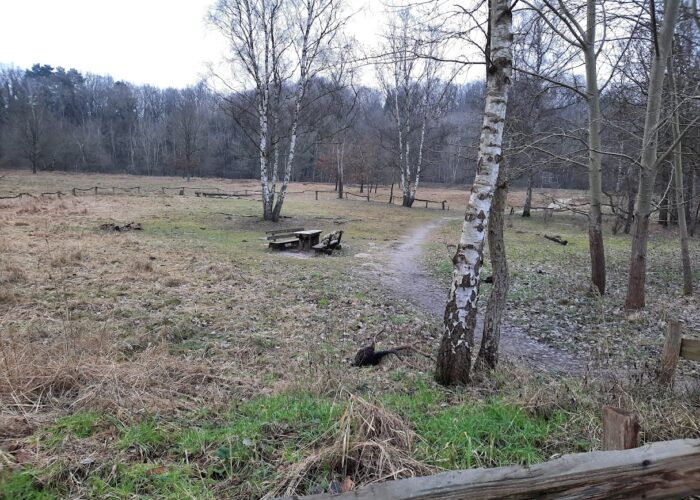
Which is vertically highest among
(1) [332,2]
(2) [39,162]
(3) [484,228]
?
(1) [332,2]

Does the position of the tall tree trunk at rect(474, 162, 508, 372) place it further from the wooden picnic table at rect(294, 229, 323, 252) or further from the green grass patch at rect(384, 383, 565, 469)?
the wooden picnic table at rect(294, 229, 323, 252)

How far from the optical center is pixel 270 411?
13.3 feet

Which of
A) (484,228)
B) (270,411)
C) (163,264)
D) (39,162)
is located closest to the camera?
(270,411)

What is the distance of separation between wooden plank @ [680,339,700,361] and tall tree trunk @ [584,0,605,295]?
17.0ft

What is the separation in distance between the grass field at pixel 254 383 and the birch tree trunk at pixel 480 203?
1.81 feet

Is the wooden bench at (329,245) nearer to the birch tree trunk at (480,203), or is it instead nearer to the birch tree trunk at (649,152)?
the birch tree trunk at (649,152)

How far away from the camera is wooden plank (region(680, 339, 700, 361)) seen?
4512mm

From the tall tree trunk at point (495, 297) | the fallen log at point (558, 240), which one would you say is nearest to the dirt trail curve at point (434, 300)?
the tall tree trunk at point (495, 297)

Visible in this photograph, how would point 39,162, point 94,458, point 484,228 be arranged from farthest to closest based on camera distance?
point 39,162 < point 484,228 < point 94,458

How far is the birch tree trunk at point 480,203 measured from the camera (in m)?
4.79

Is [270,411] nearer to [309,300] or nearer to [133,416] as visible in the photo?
[133,416]

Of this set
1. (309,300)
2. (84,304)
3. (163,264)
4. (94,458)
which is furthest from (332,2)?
(94,458)

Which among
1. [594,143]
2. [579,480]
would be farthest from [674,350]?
[594,143]

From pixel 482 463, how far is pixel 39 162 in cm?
7682
